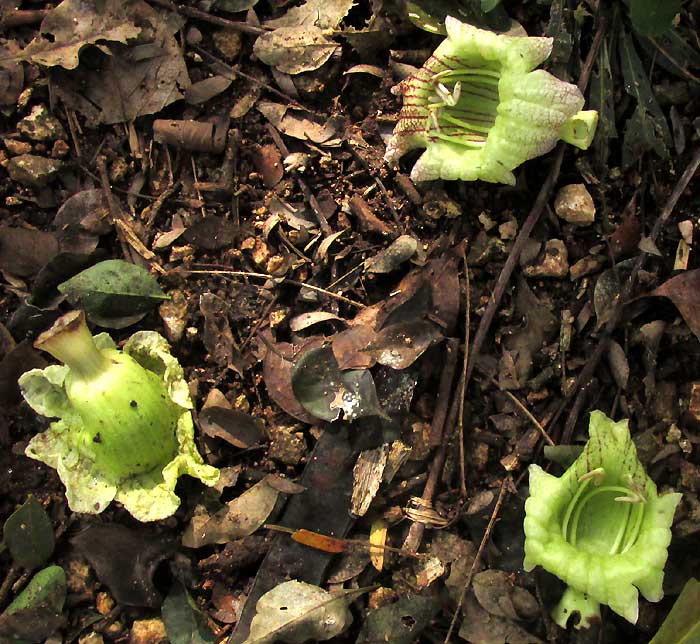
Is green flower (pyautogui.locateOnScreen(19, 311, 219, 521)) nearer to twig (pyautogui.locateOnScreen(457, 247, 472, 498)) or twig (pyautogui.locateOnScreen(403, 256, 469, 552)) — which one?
twig (pyautogui.locateOnScreen(403, 256, 469, 552))

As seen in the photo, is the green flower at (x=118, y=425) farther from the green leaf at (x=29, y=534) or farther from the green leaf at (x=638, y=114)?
the green leaf at (x=638, y=114)

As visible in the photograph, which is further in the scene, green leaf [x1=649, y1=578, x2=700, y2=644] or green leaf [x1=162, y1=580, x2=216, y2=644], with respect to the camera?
green leaf [x1=162, y1=580, x2=216, y2=644]

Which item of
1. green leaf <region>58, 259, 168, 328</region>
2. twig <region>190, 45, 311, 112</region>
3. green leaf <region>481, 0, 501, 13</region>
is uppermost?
green leaf <region>481, 0, 501, 13</region>

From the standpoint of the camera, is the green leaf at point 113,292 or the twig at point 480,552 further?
the green leaf at point 113,292

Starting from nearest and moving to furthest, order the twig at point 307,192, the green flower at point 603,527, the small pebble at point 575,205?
the green flower at point 603,527, the small pebble at point 575,205, the twig at point 307,192

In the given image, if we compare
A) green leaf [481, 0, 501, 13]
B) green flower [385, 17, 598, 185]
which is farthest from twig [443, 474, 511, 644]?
green leaf [481, 0, 501, 13]

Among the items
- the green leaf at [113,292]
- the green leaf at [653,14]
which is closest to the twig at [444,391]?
the green leaf at [113,292]

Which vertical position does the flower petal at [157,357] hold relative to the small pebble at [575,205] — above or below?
below

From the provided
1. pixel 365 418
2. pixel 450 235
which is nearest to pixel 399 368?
pixel 365 418
